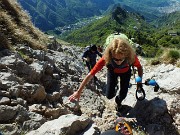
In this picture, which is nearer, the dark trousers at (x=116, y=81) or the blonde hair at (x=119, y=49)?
the blonde hair at (x=119, y=49)

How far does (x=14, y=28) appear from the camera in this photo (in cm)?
1151

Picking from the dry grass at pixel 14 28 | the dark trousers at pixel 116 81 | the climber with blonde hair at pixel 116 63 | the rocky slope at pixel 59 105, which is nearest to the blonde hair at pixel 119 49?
the climber with blonde hair at pixel 116 63

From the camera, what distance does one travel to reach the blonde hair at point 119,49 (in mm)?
6648

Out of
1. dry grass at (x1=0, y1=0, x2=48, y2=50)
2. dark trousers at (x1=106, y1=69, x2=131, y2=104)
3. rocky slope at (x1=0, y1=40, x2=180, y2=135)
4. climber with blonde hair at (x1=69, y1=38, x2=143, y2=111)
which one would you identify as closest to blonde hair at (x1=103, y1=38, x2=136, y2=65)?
climber with blonde hair at (x1=69, y1=38, x2=143, y2=111)

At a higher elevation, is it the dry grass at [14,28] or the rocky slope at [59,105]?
the dry grass at [14,28]

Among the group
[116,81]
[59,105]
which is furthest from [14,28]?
[116,81]

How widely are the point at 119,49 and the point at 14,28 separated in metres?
6.15

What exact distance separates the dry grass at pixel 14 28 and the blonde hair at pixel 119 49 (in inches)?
155

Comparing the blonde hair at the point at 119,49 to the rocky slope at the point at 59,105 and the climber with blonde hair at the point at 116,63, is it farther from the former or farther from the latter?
the rocky slope at the point at 59,105

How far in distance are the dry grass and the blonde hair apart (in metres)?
3.93

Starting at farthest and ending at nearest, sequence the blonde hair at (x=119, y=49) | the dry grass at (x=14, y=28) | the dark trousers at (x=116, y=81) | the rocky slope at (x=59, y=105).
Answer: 1. the dry grass at (x=14, y=28)
2. the dark trousers at (x=116, y=81)
3. the blonde hair at (x=119, y=49)
4. the rocky slope at (x=59, y=105)

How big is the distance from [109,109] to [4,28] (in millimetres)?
4818

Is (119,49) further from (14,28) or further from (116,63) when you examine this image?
(14,28)

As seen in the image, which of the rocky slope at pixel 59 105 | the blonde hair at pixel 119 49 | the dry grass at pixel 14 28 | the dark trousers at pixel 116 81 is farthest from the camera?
the dry grass at pixel 14 28
